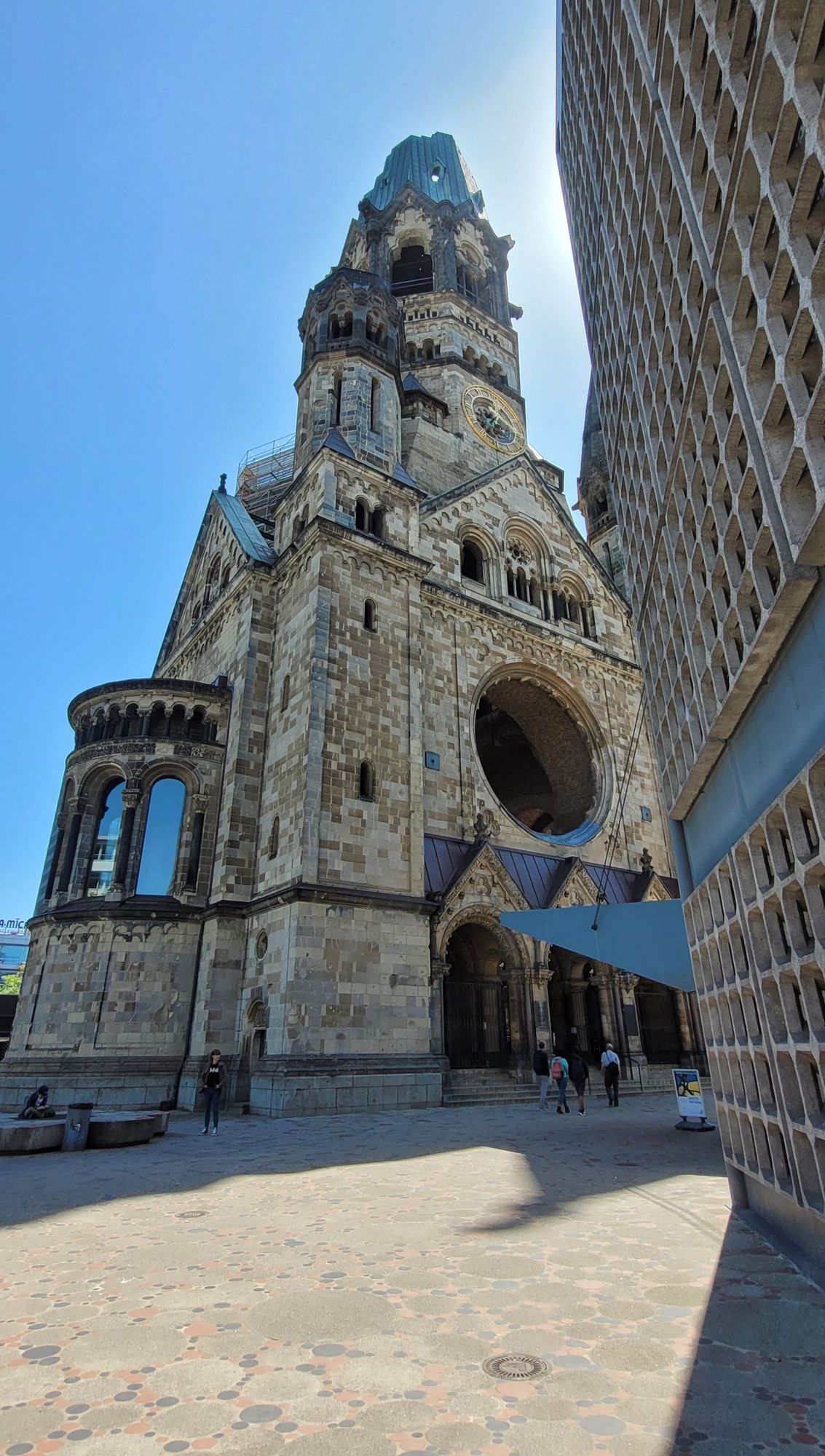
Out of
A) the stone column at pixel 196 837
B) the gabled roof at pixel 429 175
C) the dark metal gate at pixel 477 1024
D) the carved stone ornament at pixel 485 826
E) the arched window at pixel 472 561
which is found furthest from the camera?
the gabled roof at pixel 429 175

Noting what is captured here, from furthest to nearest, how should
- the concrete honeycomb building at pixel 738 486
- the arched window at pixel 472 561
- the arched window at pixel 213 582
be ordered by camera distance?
the arched window at pixel 213 582, the arched window at pixel 472 561, the concrete honeycomb building at pixel 738 486

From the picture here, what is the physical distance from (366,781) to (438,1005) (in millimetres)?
6228

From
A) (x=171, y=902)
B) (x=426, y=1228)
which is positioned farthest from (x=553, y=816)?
(x=426, y=1228)

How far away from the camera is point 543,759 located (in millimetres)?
30797

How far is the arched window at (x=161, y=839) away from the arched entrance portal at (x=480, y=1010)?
8914 millimetres

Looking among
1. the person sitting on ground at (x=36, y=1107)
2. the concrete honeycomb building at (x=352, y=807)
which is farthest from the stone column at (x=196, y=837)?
the person sitting on ground at (x=36, y=1107)

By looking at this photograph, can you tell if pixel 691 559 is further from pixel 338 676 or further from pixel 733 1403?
pixel 338 676

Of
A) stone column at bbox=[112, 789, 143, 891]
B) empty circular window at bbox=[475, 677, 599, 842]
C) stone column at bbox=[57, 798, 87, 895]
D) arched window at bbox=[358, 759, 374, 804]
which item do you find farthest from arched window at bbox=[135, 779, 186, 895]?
empty circular window at bbox=[475, 677, 599, 842]

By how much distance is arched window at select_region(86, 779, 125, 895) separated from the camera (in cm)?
2217

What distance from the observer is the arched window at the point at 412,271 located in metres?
42.7

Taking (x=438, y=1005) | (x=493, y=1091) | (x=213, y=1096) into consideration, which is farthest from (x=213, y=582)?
(x=493, y=1091)

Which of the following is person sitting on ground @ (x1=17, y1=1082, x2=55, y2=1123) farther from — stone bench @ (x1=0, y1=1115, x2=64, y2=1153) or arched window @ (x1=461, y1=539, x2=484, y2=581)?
arched window @ (x1=461, y1=539, x2=484, y2=581)

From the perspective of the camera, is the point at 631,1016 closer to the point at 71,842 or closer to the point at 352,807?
the point at 352,807

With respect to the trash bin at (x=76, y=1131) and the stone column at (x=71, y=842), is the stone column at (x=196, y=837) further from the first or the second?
the trash bin at (x=76, y=1131)
